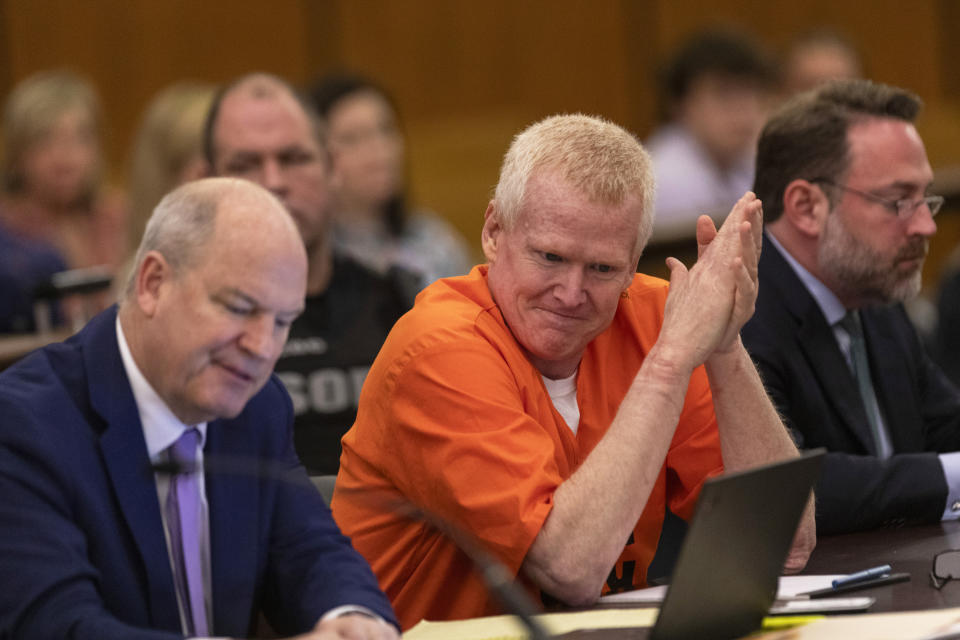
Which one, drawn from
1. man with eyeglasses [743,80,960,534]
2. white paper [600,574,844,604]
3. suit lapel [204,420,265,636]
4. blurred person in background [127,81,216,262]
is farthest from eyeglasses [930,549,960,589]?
blurred person in background [127,81,216,262]

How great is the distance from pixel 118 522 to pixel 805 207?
1.71 metres

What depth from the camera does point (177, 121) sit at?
15.0 ft

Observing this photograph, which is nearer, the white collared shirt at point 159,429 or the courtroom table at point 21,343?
the white collared shirt at point 159,429

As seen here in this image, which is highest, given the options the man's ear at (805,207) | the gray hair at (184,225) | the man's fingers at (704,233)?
the gray hair at (184,225)

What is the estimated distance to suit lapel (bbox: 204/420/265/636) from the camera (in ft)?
6.20

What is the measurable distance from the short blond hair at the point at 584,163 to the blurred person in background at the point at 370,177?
291 centimetres

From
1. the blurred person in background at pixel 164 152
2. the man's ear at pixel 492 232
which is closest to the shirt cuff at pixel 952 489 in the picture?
the man's ear at pixel 492 232

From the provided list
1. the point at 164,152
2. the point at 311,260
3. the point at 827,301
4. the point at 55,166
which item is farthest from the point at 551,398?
the point at 55,166

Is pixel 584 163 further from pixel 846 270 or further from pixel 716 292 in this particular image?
pixel 846 270

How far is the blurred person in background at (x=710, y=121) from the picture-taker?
20.1 ft

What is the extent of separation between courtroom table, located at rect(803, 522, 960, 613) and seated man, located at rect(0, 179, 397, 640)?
2.44 feet

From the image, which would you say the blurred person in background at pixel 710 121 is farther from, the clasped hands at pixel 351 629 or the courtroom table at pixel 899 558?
the clasped hands at pixel 351 629

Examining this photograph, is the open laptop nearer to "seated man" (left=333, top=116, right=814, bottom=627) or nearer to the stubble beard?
"seated man" (left=333, top=116, right=814, bottom=627)

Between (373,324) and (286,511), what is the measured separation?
1.70m
